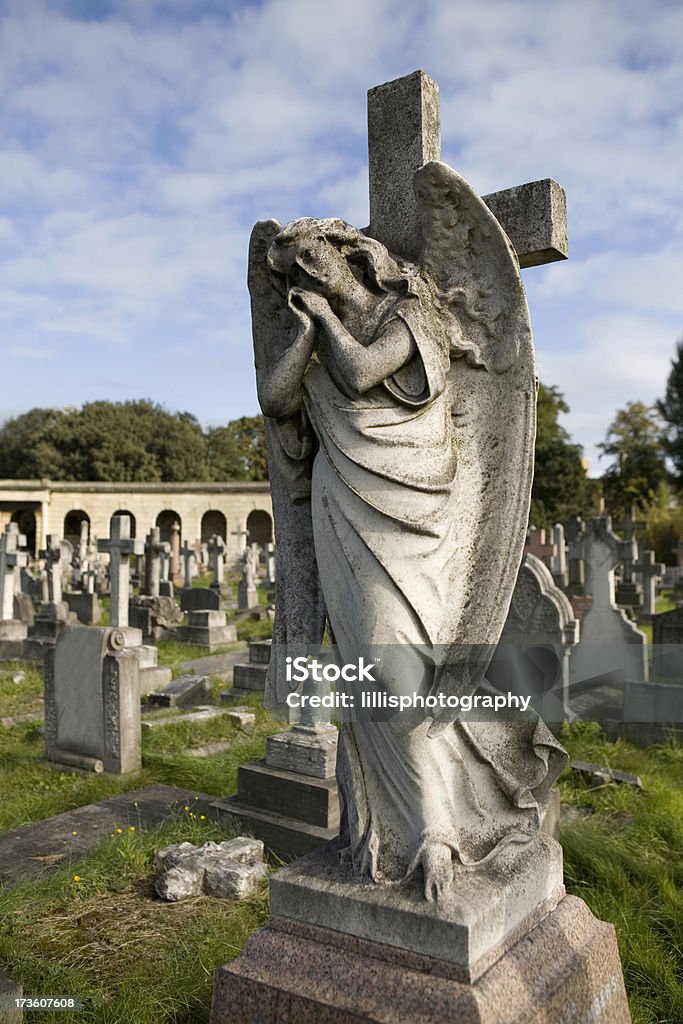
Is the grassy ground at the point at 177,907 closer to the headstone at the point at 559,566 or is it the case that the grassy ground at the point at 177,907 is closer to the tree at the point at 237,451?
the headstone at the point at 559,566

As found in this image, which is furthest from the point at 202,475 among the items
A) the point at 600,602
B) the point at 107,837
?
the point at 107,837

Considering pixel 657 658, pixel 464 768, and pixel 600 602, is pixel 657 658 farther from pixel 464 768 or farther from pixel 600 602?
pixel 464 768

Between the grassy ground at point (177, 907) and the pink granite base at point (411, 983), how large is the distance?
68 cm

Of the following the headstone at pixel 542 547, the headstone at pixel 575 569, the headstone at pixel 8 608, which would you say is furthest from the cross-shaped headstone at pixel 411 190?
the headstone at pixel 542 547

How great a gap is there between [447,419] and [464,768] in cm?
104

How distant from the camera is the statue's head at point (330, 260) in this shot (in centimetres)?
238

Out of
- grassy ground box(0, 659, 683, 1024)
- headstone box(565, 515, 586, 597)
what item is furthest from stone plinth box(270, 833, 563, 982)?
headstone box(565, 515, 586, 597)

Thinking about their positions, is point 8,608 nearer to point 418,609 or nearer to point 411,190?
point 411,190

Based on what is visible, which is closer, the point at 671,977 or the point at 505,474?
the point at 505,474

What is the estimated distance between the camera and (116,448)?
1692 inches

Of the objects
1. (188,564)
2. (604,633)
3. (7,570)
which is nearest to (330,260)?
(604,633)

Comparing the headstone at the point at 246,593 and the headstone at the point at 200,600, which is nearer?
the headstone at the point at 200,600

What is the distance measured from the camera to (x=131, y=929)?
353 centimetres

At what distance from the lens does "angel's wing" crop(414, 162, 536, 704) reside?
2.35m
